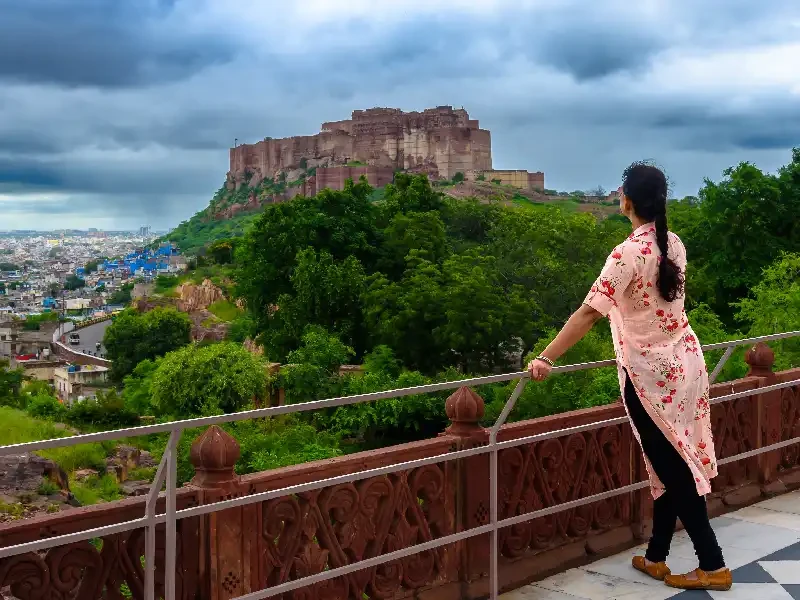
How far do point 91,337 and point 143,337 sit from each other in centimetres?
4860

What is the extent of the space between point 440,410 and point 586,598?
113 feet

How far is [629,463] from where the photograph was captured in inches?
183

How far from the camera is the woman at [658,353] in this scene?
11.7 feet

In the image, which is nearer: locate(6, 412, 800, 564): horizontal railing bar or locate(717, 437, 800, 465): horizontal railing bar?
locate(6, 412, 800, 564): horizontal railing bar

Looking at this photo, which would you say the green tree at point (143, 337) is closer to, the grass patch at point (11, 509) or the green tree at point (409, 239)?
the green tree at point (409, 239)

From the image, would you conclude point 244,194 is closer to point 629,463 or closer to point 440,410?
point 440,410

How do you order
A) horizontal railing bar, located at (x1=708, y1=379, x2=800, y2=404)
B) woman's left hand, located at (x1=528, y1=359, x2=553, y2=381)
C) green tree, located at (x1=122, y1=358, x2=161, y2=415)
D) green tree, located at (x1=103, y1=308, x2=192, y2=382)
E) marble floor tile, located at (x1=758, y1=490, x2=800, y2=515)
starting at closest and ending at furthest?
1. woman's left hand, located at (x1=528, y1=359, x2=553, y2=381)
2. horizontal railing bar, located at (x1=708, y1=379, x2=800, y2=404)
3. marble floor tile, located at (x1=758, y1=490, x2=800, y2=515)
4. green tree, located at (x1=122, y1=358, x2=161, y2=415)
5. green tree, located at (x1=103, y1=308, x2=192, y2=382)

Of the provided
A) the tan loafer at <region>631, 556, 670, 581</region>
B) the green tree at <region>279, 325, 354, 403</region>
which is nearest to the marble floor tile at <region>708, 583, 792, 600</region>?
the tan loafer at <region>631, 556, 670, 581</region>

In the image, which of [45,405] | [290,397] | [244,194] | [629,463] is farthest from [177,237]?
[629,463]

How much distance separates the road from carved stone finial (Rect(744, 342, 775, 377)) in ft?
361

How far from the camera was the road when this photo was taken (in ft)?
375

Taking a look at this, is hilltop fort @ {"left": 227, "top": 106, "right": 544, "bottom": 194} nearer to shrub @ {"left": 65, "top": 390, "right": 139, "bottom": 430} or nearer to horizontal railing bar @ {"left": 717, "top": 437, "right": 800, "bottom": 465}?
shrub @ {"left": 65, "top": 390, "right": 139, "bottom": 430}

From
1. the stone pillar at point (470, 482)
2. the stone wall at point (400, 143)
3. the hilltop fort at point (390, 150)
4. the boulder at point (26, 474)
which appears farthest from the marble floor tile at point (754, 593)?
the stone wall at point (400, 143)

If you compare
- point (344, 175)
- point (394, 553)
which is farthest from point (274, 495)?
point (344, 175)
